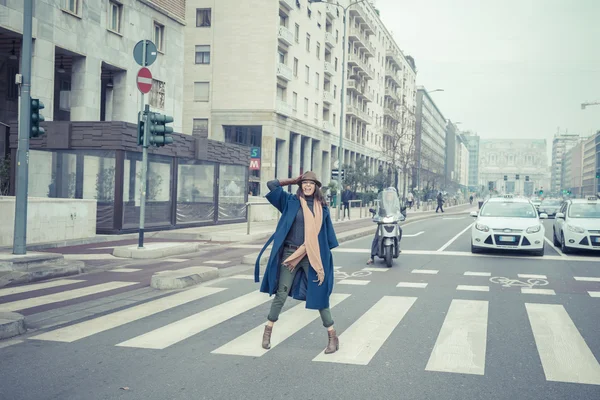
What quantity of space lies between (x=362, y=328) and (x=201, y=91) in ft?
127

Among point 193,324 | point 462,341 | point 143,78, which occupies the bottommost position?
point 193,324

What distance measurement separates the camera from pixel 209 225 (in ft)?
71.7

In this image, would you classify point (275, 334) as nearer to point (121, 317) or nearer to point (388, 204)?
point (121, 317)

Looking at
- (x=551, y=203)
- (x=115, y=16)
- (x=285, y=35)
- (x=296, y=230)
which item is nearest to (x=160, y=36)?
(x=115, y=16)

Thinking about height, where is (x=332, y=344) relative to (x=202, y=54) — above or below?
below

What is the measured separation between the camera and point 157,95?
28734 mm

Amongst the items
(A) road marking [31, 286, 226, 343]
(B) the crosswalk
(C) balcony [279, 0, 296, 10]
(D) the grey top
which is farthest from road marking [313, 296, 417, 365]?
(C) balcony [279, 0, 296, 10]

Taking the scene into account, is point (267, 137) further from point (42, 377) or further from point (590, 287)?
point (42, 377)

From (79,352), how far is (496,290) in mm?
6422

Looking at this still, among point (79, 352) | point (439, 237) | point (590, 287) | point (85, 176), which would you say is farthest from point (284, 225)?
point (439, 237)

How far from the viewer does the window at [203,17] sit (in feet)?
142

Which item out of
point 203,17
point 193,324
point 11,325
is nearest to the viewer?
point 11,325

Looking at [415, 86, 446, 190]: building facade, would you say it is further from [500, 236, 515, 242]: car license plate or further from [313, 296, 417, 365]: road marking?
[313, 296, 417, 365]: road marking

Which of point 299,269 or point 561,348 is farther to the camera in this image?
point 561,348
